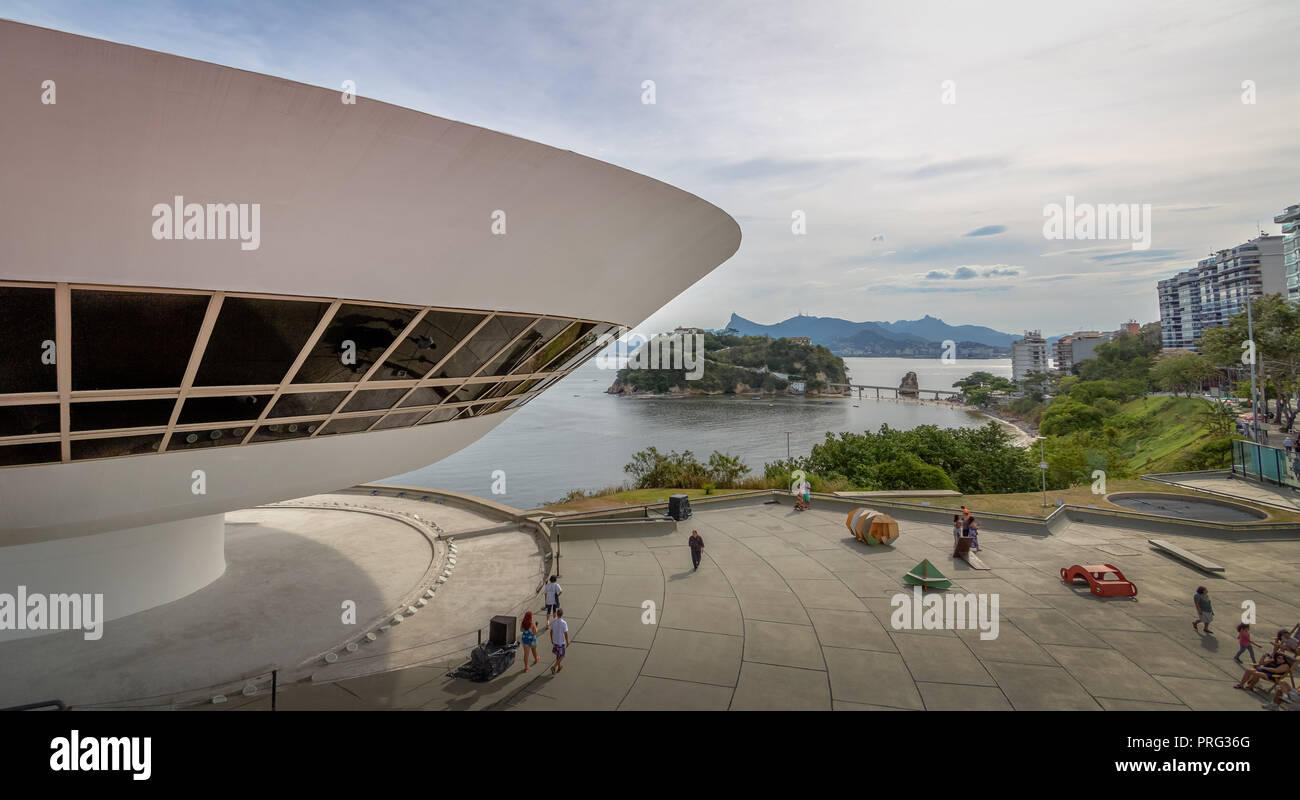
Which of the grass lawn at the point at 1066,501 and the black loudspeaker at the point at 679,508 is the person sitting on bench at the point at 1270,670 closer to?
the grass lawn at the point at 1066,501

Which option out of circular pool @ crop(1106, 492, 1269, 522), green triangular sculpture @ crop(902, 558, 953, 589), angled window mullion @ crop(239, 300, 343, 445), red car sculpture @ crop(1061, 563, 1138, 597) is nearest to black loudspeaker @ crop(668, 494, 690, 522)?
green triangular sculpture @ crop(902, 558, 953, 589)

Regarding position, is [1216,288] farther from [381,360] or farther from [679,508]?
[381,360]

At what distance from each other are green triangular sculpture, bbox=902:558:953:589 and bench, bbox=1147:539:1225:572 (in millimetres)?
6842

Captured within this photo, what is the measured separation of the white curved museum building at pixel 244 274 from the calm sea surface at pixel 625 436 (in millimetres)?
33800

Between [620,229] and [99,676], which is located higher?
[620,229]

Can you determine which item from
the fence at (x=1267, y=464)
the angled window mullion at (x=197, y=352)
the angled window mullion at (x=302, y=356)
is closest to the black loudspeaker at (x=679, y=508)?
the angled window mullion at (x=302, y=356)

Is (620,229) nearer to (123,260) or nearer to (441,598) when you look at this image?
(123,260)

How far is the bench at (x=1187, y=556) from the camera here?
14527mm

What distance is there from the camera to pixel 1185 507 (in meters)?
21.7
